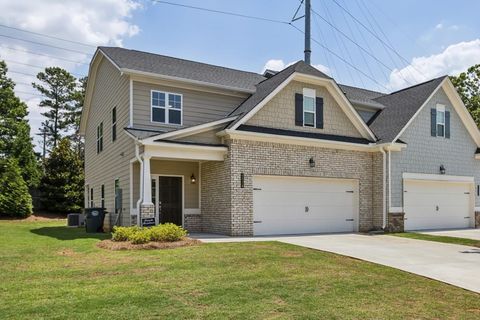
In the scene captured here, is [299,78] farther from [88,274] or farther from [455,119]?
[88,274]

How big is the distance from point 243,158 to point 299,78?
4097 millimetres

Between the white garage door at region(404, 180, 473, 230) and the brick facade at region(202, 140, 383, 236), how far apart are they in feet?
6.76

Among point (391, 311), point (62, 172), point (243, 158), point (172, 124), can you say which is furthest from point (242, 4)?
point (62, 172)

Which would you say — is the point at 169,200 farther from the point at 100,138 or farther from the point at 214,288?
the point at 214,288

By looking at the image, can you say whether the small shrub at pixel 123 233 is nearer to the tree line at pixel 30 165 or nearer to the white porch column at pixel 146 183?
the white porch column at pixel 146 183

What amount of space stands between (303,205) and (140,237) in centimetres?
716

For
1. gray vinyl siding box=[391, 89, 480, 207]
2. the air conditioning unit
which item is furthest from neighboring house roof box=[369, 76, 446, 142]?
the air conditioning unit

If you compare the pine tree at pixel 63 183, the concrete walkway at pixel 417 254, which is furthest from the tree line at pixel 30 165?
the concrete walkway at pixel 417 254

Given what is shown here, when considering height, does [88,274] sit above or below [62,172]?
below

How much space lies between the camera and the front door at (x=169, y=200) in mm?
15941

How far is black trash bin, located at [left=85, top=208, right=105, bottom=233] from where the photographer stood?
1598 cm

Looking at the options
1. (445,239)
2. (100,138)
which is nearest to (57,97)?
(100,138)

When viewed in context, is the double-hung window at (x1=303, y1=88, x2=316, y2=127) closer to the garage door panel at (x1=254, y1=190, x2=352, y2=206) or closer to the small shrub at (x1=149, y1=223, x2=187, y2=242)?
the garage door panel at (x1=254, y1=190, x2=352, y2=206)

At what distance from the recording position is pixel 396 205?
17.6 meters
